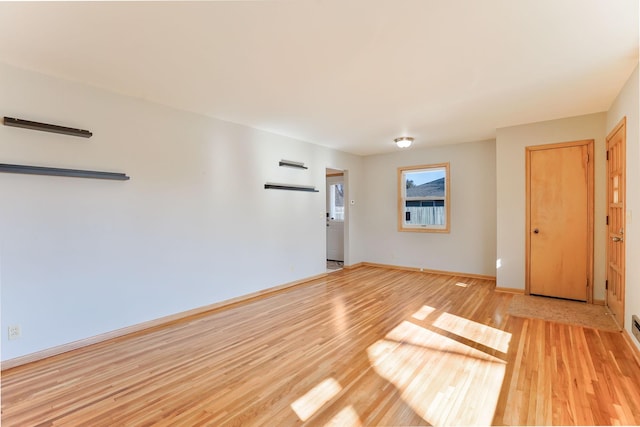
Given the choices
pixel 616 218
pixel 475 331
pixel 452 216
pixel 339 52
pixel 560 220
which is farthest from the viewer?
pixel 452 216

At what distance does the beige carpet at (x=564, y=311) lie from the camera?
3356mm

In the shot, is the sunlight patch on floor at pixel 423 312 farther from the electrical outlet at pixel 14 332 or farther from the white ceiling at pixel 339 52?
the electrical outlet at pixel 14 332

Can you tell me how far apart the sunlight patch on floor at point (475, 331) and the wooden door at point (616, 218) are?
131 cm

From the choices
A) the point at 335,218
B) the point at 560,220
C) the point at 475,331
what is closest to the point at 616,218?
the point at 560,220

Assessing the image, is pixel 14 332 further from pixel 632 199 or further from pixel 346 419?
pixel 632 199

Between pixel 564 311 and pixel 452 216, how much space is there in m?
2.49

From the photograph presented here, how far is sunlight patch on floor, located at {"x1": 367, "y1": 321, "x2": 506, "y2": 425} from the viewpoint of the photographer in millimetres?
1895

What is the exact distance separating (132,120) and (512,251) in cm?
551

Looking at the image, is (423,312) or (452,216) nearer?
(423,312)

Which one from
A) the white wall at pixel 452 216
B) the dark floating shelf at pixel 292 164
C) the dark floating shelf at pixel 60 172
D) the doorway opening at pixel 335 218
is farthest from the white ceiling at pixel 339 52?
the doorway opening at pixel 335 218

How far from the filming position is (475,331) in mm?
3166

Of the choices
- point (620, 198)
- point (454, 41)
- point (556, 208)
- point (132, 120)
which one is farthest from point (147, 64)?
point (556, 208)

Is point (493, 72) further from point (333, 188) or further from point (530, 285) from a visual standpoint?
point (333, 188)

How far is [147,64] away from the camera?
259cm
